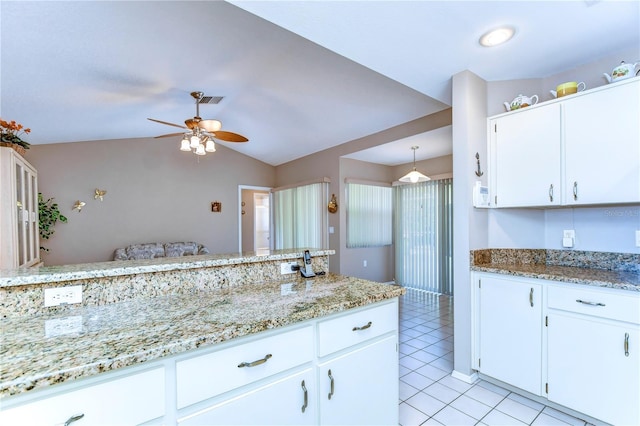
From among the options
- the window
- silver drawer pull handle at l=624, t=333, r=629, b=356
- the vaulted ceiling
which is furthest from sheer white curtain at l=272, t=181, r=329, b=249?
silver drawer pull handle at l=624, t=333, r=629, b=356

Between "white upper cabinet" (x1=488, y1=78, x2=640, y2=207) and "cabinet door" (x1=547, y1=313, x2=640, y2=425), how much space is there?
0.83 metres

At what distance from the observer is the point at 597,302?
1734 mm

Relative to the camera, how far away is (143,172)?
539 cm

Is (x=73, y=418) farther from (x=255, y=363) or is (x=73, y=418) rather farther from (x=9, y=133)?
(x=9, y=133)

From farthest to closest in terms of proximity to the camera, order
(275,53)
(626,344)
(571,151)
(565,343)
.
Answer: (275,53) < (571,151) < (565,343) < (626,344)

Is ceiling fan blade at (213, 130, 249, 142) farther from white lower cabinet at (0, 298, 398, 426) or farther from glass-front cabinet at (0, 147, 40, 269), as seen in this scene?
white lower cabinet at (0, 298, 398, 426)

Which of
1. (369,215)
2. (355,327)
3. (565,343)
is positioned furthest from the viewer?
(369,215)

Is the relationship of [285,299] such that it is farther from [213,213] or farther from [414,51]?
[213,213]

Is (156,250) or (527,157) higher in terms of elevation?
(527,157)

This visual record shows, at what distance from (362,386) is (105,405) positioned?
103cm

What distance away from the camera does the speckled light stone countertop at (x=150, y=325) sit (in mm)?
755

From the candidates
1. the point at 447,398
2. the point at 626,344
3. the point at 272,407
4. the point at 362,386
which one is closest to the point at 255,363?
the point at 272,407

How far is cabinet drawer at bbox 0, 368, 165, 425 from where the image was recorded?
72 cm

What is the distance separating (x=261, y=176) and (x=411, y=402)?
5.50m
